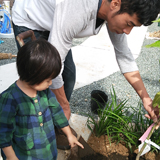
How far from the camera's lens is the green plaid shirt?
3.38 feet

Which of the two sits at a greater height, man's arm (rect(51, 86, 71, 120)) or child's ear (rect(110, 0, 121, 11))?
child's ear (rect(110, 0, 121, 11))

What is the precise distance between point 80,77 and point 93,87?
1.16 feet

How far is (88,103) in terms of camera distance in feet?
8.73

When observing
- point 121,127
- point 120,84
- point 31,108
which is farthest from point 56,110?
point 120,84

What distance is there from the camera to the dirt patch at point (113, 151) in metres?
1.72

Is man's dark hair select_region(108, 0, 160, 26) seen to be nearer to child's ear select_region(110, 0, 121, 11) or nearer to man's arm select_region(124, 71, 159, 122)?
child's ear select_region(110, 0, 121, 11)

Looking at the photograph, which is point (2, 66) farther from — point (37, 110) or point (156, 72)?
point (156, 72)

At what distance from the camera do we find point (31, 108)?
1105 mm

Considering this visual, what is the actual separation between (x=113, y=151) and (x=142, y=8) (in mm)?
1295

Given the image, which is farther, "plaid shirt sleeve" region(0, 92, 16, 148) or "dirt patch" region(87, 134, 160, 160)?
"dirt patch" region(87, 134, 160, 160)

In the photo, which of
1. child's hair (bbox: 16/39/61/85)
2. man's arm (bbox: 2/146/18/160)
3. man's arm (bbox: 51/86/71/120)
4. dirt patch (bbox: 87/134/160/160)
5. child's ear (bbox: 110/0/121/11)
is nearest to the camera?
child's hair (bbox: 16/39/61/85)

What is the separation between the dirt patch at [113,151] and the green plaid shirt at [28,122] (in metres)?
0.65

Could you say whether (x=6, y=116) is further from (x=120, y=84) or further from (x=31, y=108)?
(x=120, y=84)

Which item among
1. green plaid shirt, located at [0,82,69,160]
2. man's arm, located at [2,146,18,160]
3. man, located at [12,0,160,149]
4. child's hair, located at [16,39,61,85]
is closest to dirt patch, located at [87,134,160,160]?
man, located at [12,0,160,149]
